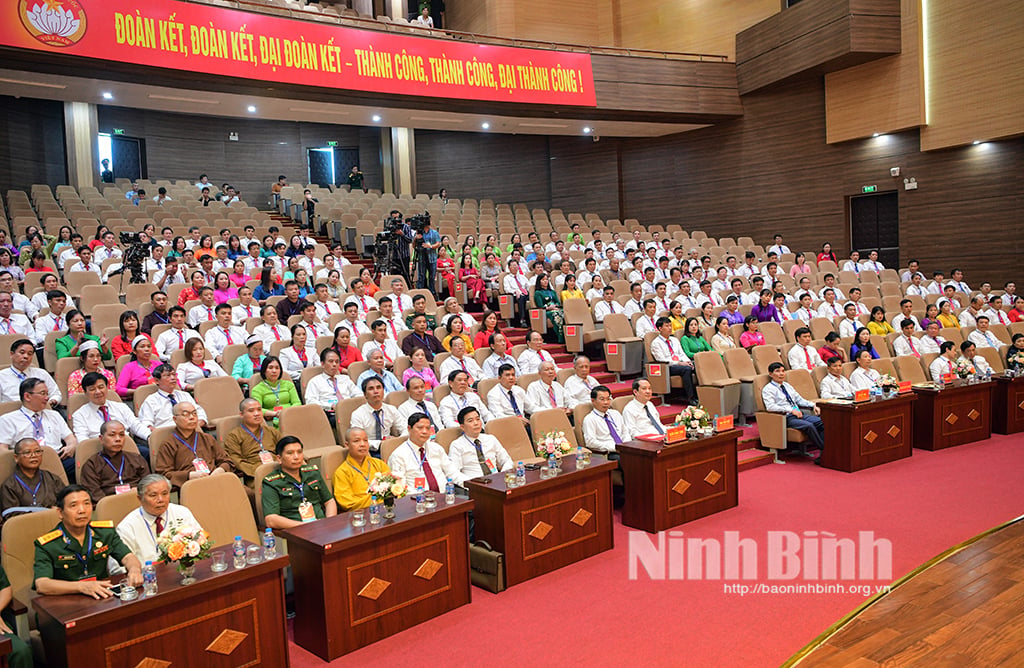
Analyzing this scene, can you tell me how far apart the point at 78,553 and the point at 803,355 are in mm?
6099

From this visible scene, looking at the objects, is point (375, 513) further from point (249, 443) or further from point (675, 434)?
point (675, 434)

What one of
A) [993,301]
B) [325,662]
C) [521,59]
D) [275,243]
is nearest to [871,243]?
[993,301]

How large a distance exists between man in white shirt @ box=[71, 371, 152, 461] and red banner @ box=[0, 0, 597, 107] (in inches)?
221

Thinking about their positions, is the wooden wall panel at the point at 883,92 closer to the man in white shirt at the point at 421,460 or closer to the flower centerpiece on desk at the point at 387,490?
the man in white shirt at the point at 421,460

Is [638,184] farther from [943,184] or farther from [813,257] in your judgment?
[943,184]

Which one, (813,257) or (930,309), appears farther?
(813,257)

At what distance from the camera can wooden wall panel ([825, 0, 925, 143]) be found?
10.5 m

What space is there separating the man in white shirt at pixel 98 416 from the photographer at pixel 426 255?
4793 mm

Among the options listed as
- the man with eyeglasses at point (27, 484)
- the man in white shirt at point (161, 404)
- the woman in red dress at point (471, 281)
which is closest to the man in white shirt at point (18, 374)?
the man in white shirt at point (161, 404)

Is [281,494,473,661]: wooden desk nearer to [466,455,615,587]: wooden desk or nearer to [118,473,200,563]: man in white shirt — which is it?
[466,455,615,587]: wooden desk

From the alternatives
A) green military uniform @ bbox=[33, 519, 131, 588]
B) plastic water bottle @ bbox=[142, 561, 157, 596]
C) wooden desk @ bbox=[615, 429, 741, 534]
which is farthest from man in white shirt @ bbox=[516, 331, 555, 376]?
plastic water bottle @ bbox=[142, 561, 157, 596]

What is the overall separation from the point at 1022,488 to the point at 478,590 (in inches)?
151

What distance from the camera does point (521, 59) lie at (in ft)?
38.4

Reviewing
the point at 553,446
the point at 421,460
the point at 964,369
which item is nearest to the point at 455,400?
the point at 421,460
